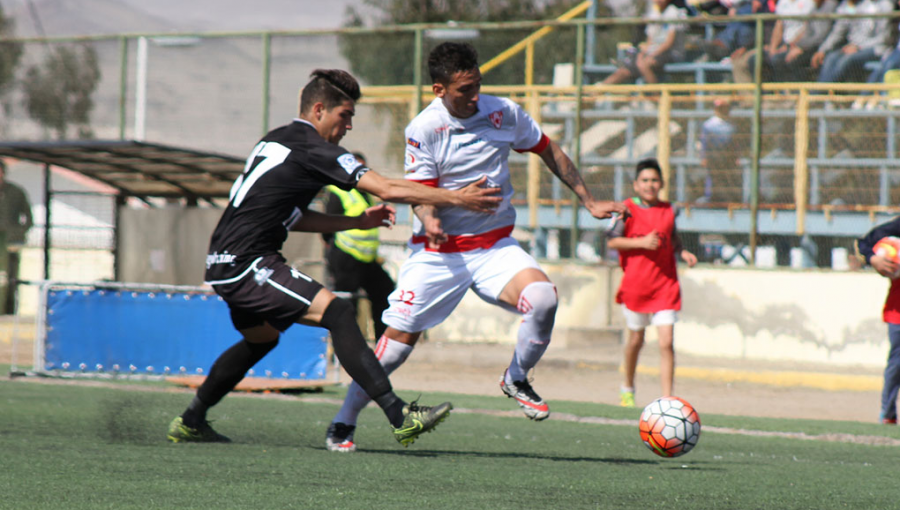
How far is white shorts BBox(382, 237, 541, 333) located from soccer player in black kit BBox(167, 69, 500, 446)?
1.36 feet

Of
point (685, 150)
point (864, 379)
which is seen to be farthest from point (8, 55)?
point (864, 379)

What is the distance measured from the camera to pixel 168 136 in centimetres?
1788

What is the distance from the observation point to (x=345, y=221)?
6477 mm

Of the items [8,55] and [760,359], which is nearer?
[760,359]

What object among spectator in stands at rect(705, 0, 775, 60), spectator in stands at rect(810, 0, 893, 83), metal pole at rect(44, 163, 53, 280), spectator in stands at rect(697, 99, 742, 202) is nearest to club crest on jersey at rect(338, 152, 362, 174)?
spectator in stands at rect(697, 99, 742, 202)

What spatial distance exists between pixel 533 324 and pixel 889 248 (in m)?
3.98

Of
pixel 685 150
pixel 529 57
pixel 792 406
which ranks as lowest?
pixel 792 406

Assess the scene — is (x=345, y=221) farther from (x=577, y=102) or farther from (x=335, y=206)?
(x=577, y=102)

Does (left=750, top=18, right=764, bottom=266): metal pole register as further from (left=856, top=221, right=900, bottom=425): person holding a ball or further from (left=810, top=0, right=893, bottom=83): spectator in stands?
(left=856, top=221, right=900, bottom=425): person holding a ball

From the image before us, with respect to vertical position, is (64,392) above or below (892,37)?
below

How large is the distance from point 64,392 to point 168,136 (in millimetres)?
8786

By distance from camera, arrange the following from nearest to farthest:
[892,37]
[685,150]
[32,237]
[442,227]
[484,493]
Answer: [484,493]
[442,227]
[892,37]
[685,150]
[32,237]

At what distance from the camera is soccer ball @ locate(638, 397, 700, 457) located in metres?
6.27

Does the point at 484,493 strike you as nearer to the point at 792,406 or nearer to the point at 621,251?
the point at 621,251
